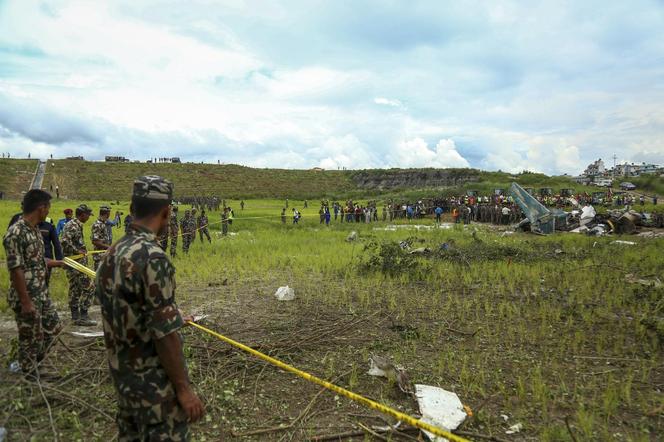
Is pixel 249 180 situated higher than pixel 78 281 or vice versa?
pixel 249 180

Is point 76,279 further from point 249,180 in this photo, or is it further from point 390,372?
point 249,180

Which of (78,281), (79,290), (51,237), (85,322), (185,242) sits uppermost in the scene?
(51,237)

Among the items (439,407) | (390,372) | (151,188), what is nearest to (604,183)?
(390,372)

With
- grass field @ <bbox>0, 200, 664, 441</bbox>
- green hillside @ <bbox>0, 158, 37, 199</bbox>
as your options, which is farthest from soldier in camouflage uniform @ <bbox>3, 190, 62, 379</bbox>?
green hillside @ <bbox>0, 158, 37, 199</bbox>

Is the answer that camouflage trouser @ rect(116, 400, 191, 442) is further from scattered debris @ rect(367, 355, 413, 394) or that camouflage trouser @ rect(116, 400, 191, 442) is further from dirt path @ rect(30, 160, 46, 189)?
dirt path @ rect(30, 160, 46, 189)

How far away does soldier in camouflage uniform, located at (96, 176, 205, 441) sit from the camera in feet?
6.73

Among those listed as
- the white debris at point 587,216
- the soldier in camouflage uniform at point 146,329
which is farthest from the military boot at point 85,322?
the white debris at point 587,216

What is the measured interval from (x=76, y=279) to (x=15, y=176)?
6509 cm

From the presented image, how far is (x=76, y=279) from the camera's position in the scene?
6516 millimetres

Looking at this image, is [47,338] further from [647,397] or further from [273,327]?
[647,397]

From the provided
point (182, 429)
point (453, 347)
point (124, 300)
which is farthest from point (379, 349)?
point (124, 300)

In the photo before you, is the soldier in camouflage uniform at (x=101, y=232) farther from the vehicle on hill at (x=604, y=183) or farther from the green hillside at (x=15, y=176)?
the green hillside at (x=15, y=176)

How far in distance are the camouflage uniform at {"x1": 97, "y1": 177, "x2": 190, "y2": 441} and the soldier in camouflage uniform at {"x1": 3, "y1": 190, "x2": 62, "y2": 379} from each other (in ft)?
8.53

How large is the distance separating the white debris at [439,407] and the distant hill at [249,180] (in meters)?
43.9
